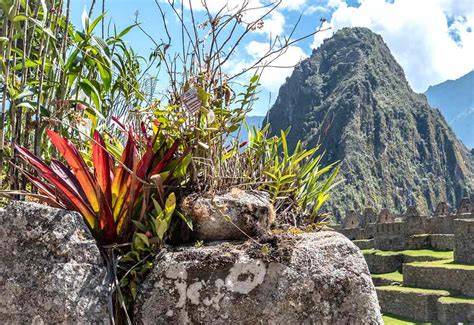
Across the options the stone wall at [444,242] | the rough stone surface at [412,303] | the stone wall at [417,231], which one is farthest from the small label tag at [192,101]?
the stone wall at [417,231]

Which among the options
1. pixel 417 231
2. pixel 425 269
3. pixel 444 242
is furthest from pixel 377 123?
pixel 425 269

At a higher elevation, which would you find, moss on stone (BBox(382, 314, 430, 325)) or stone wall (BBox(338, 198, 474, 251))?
stone wall (BBox(338, 198, 474, 251))

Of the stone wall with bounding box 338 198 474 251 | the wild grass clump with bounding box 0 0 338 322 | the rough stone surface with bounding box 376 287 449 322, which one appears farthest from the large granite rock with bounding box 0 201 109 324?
the stone wall with bounding box 338 198 474 251

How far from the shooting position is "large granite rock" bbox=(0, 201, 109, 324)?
175 cm

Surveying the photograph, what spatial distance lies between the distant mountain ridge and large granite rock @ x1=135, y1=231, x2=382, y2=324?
102 m

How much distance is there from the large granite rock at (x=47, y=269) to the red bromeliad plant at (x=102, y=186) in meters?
0.14

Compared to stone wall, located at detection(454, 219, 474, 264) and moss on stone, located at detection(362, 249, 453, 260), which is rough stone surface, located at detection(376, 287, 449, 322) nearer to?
stone wall, located at detection(454, 219, 474, 264)

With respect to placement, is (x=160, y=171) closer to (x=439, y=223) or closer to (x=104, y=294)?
(x=104, y=294)

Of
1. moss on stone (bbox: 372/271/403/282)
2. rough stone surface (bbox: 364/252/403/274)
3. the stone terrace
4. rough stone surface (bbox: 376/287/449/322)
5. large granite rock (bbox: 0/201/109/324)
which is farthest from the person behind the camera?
rough stone surface (bbox: 364/252/403/274)

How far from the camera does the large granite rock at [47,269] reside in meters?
1.75

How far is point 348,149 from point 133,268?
108521 millimetres

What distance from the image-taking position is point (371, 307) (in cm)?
186

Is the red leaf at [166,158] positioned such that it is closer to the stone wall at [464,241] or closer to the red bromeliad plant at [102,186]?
the red bromeliad plant at [102,186]

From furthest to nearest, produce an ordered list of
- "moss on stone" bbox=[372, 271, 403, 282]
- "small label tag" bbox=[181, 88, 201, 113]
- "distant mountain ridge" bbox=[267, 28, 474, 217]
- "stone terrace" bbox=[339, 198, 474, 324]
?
1. "distant mountain ridge" bbox=[267, 28, 474, 217]
2. "moss on stone" bbox=[372, 271, 403, 282]
3. "stone terrace" bbox=[339, 198, 474, 324]
4. "small label tag" bbox=[181, 88, 201, 113]
